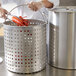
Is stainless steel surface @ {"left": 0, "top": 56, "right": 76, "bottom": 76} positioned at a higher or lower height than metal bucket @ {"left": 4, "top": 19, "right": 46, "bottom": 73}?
lower

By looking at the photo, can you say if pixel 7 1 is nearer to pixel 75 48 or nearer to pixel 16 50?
pixel 16 50

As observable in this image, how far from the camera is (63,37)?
1.05m

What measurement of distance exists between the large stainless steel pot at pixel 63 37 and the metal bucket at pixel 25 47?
0.24 feet

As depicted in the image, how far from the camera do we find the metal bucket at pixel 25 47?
98 cm

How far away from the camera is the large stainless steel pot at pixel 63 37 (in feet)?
3.38

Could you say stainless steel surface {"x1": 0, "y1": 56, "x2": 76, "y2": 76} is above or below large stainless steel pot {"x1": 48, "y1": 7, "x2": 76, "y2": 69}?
below

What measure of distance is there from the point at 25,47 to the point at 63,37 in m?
0.21

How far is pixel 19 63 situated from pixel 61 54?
0.74ft

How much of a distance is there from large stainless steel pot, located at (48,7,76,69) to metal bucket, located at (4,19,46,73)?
75 mm

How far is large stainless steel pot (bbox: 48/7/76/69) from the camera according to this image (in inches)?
40.5

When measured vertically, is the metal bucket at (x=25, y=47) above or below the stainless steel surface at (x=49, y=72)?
above

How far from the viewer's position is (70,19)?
3.37 feet

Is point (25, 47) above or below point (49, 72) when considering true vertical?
above

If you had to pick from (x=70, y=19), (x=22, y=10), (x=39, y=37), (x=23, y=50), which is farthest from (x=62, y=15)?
(x=22, y=10)
